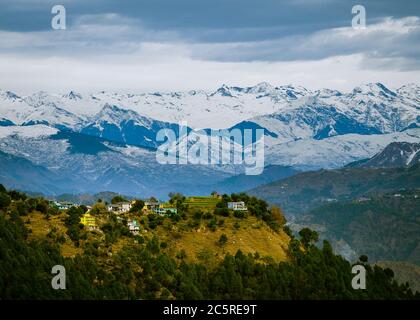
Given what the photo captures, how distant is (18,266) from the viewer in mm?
177000

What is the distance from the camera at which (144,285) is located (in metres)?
187
